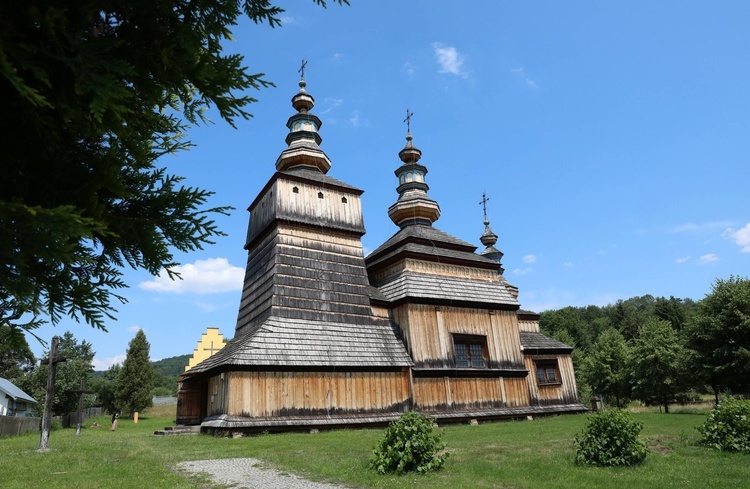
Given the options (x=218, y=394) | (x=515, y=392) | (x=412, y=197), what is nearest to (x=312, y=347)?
(x=218, y=394)

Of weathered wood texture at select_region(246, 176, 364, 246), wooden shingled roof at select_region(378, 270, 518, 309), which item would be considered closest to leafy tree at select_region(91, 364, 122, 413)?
weathered wood texture at select_region(246, 176, 364, 246)

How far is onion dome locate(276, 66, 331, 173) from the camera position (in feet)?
84.3

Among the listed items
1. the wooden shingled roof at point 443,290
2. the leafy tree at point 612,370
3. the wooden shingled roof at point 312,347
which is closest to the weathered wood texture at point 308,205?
the wooden shingled roof at point 443,290

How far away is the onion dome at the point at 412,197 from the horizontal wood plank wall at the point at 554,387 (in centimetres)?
1031

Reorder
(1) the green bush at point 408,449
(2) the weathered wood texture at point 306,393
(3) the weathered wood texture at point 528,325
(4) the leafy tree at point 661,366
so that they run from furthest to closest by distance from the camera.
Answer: (3) the weathered wood texture at point 528,325
(4) the leafy tree at point 661,366
(2) the weathered wood texture at point 306,393
(1) the green bush at point 408,449

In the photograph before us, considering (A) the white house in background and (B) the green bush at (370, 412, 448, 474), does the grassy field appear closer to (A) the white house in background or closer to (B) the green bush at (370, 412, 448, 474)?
(B) the green bush at (370, 412, 448, 474)

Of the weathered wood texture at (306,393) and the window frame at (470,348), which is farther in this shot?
the window frame at (470,348)

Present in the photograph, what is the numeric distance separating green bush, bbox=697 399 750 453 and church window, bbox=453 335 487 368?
39.0 feet

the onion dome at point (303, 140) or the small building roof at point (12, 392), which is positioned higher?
the onion dome at point (303, 140)

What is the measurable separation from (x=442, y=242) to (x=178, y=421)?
15995 mm

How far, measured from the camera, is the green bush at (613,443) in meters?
9.57

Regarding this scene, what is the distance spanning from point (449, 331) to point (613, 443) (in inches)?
528

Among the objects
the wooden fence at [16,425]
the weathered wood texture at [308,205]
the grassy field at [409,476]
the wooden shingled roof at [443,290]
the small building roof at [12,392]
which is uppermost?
the weathered wood texture at [308,205]

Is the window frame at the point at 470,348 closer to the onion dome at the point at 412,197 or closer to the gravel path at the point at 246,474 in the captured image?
the onion dome at the point at 412,197
